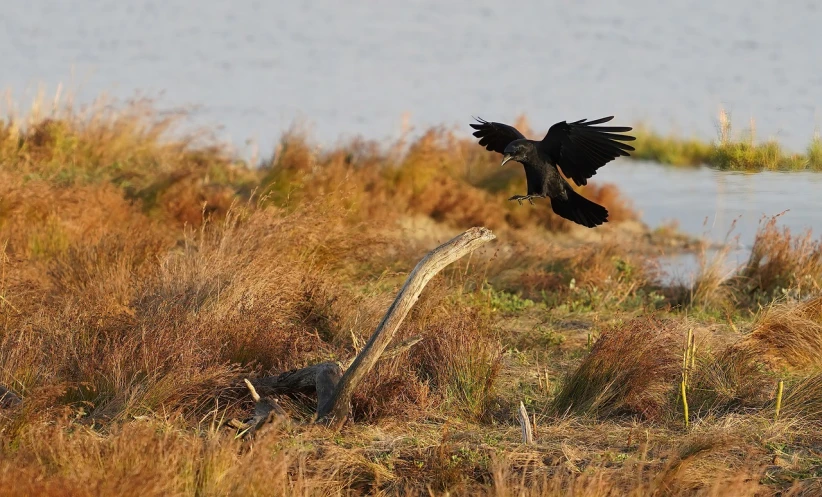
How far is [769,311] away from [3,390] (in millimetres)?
4753

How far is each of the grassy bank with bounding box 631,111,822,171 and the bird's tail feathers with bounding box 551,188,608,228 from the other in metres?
1.10

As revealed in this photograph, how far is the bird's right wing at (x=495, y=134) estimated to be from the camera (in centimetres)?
656

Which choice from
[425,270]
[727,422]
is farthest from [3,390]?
[727,422]

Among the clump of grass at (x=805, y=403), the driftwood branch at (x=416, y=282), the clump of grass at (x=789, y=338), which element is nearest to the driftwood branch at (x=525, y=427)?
the driftwood branch at (x=416, y=282)

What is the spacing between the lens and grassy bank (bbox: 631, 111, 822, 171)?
681 centimetres

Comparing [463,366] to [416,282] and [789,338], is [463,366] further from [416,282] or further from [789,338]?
[789,338]

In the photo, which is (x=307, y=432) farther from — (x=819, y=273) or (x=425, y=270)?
(x=819, y=273)

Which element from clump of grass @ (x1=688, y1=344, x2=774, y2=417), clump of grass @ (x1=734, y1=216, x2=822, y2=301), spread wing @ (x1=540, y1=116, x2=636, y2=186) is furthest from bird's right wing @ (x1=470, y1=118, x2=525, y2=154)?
clump of grass @ (x1=734, y1=216, x2=822, y2=301)

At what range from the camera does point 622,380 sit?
260 inches

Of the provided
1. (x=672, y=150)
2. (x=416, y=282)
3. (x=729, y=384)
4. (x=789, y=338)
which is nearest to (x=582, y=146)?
(x=416, y=282)

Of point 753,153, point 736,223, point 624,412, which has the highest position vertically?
point 753,153

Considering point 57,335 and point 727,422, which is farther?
point 57,335

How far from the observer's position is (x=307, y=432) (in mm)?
5758

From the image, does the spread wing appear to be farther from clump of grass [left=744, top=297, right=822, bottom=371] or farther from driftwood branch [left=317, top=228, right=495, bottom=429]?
clump of grass [left=744, top=297, right=822, bottom=371]
